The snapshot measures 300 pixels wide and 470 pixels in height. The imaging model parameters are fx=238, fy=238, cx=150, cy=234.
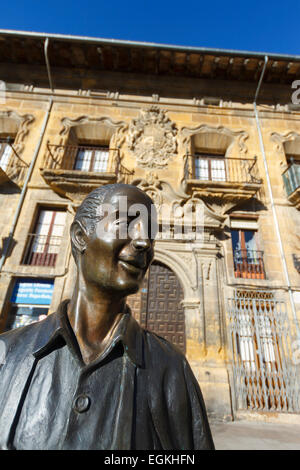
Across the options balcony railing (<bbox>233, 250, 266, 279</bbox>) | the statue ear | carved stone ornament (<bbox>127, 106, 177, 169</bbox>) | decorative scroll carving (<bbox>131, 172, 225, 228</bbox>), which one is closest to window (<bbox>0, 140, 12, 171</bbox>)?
carved stone ornament (<bbox>127, 106, 177, 169</bbox>)

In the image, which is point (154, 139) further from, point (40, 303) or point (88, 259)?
point (88, 259)

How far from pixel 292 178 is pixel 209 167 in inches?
117

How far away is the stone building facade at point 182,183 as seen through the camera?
615 cm

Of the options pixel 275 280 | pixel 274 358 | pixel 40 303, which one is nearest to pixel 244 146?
pixel 275 280

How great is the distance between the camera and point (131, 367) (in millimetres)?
846

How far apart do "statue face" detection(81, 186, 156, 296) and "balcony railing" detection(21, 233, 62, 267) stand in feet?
A: 22.4

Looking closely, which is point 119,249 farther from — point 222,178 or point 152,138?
point 222,178

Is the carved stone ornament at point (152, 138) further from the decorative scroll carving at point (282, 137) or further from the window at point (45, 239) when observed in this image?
the decorative scroll carving at point (282, 137)

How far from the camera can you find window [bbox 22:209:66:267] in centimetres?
725

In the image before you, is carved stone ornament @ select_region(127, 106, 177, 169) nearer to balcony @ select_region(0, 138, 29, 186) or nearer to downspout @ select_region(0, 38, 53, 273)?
downspout @ select_region(0, 38, 53, 273)

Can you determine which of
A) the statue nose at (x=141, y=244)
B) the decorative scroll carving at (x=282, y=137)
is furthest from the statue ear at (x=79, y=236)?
the decorative scroll carving at (x=282, y=137)

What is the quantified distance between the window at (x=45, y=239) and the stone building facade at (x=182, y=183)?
4 cm

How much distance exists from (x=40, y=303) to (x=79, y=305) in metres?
6.47
